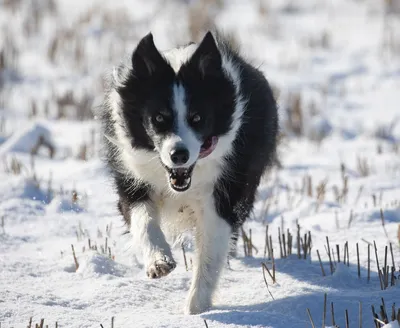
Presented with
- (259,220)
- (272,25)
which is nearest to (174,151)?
(259,220)

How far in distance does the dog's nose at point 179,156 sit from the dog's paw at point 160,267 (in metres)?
0.55

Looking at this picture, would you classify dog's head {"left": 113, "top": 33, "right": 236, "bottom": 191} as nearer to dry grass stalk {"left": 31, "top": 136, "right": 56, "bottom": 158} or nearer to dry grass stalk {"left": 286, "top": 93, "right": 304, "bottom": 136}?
dry grass stalk {"left": 31, "top": 136, "right": 56, "bottom": 158}

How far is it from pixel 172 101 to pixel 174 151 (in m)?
0.36

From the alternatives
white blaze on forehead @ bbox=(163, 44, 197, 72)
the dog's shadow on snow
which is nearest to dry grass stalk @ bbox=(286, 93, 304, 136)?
the dog's shadow on snow

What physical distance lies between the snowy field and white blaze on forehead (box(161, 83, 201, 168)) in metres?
0.84

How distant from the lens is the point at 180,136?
4242 millimetres

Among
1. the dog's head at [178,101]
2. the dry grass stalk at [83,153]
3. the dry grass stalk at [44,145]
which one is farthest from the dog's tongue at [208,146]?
the dry grass stalk at [44,145]

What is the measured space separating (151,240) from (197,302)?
0.44 m

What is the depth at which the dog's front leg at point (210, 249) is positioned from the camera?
15.1 ft

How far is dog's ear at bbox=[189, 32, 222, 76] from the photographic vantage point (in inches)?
180

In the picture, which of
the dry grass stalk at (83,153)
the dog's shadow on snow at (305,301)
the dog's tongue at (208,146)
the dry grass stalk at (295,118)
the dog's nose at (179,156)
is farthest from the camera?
the dry grass stalk at (295,118)

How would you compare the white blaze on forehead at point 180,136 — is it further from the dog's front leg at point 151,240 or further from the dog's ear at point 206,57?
the dog's front leg at point 151,240

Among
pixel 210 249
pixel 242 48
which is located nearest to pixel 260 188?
pixel 210 249

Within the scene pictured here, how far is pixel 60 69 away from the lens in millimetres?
13867
